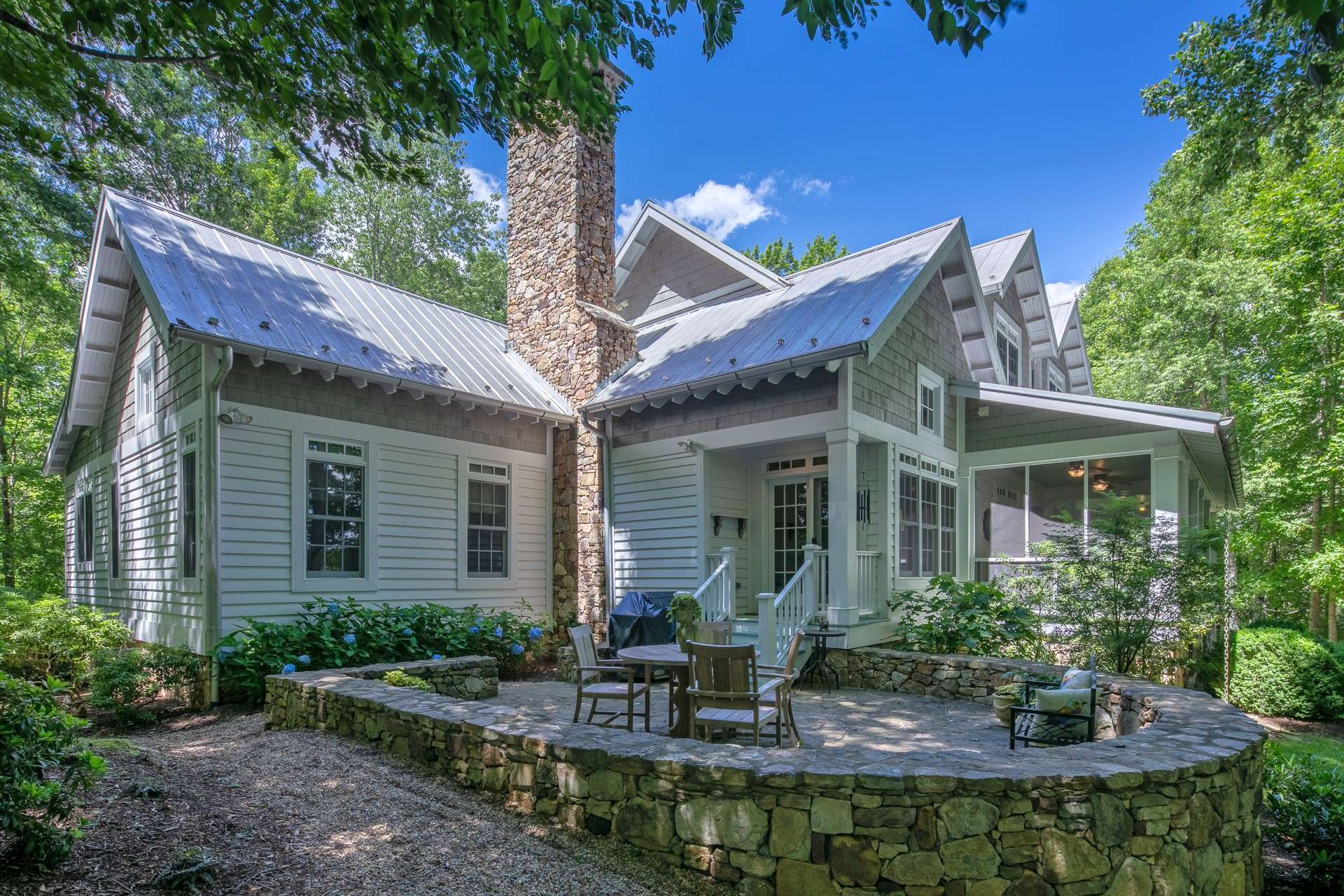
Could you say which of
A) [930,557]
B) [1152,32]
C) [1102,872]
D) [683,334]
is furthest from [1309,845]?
[1152,32]

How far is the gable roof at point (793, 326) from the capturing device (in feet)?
30.0

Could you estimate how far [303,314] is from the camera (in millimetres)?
9695

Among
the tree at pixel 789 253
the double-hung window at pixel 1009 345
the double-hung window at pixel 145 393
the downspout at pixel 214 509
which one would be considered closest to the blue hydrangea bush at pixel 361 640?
the downspout at pixel 214 509

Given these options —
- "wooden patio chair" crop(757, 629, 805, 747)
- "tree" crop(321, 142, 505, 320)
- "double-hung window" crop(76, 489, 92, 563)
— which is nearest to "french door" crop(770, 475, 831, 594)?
"wooden patio chair" crop(757, 629, 805, 747)

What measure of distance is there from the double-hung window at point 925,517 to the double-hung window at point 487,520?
5.82 meters

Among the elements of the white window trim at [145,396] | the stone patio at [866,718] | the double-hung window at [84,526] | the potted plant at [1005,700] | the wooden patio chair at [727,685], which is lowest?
the stone patio at [866,718]

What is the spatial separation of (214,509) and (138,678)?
78.6 inches

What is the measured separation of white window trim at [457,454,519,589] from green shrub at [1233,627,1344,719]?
11143mm

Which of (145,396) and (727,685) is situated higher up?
(145,396)

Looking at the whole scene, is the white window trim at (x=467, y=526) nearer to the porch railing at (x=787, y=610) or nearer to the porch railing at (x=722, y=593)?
the porch railing at (x=722, y=593)

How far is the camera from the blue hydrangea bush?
7.88 metres

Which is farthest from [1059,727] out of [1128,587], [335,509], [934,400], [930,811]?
[335,509]

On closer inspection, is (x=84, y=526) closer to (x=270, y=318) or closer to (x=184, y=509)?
(x=184, y=509)

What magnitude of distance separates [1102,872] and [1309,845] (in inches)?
101
